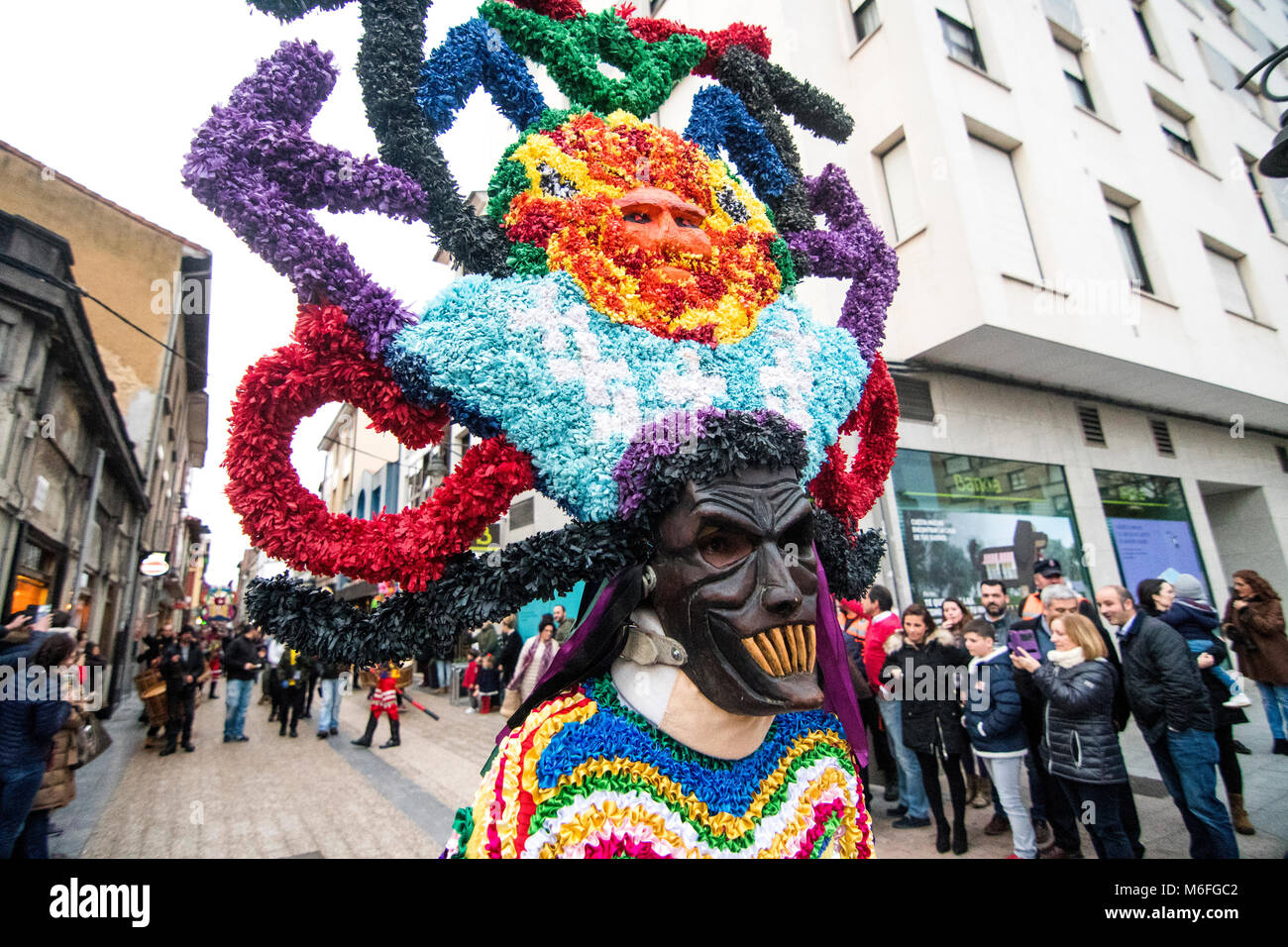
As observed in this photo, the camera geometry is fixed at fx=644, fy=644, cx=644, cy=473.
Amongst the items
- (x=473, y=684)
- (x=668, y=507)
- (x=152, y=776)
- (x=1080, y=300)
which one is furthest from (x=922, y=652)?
(x=473, y=684)

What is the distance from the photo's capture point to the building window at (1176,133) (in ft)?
36.4

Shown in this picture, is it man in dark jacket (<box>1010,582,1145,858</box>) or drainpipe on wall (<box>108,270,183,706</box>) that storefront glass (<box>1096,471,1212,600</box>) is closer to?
man in dark jacket (<box>1010,582,1145,858</box>)

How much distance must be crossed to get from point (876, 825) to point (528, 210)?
15.4 feet

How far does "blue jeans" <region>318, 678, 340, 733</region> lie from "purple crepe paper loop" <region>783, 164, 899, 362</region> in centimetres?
858

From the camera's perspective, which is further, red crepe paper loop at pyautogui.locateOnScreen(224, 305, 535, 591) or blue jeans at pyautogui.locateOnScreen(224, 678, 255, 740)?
blue jeans at pyautogui.locateOnScreen(224, 678, 255, 740)

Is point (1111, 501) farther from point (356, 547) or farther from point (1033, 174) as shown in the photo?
point (356, 547)

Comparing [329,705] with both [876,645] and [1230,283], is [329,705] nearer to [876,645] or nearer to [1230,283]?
[876,645]

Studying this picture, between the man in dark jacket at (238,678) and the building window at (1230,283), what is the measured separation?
15.3 metres

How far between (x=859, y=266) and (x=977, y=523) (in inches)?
254

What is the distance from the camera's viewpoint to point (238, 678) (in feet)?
26.8

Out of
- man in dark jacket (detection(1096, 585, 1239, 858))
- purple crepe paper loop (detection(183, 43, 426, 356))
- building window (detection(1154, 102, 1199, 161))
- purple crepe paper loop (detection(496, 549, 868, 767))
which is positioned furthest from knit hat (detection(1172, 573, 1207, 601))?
building window (detection(1154, 102, 1199, 161))

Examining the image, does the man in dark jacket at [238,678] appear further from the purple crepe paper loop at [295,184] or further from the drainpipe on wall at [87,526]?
the purple crepe paper loop at [295,184]

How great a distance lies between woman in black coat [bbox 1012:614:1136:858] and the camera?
3.18 metres

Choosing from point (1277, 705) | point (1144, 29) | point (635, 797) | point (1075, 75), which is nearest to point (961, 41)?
point (1075, 75)
